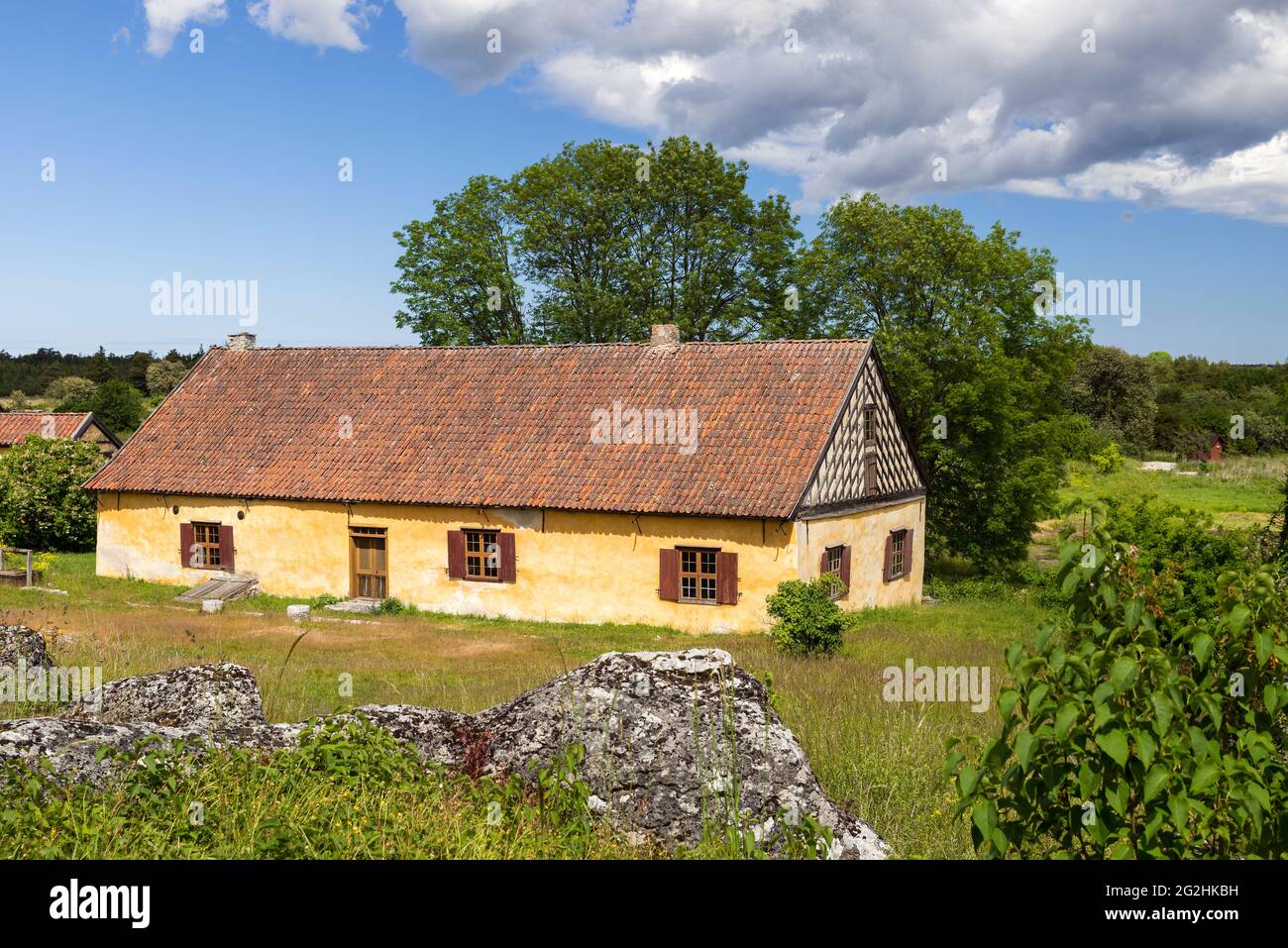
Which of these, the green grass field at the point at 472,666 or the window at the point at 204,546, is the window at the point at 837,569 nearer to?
the green grass field at the point at 472,666

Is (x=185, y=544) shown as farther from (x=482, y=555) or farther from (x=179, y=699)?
(x=179, y=699)

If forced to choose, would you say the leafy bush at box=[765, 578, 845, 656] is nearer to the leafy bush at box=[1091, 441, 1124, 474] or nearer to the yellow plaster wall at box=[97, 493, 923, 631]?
the yellow plaster wall at box=[97, 493, 923, 631]

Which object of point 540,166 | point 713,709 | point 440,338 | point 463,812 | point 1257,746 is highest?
point 540,166

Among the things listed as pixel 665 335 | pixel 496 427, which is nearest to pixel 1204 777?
pixel 496 427

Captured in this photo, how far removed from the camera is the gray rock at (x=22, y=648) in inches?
398

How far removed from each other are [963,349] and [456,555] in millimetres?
15270

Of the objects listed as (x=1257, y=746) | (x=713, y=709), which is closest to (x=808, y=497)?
(x=713, y=709)

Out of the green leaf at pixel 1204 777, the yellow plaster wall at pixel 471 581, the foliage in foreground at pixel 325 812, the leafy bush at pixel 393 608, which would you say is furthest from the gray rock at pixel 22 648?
the yellow plaster wall at pixel 471 581

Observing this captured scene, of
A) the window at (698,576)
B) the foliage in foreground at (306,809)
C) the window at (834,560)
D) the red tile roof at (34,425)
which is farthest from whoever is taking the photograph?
the red tile roof at (34,425)

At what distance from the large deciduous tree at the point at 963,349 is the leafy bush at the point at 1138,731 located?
25.1m

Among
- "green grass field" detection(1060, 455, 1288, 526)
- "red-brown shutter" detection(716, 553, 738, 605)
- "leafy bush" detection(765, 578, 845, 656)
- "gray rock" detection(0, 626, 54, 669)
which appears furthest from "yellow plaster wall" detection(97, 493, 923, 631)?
"green grass field" detection(1060, 455, 1288, 526)
